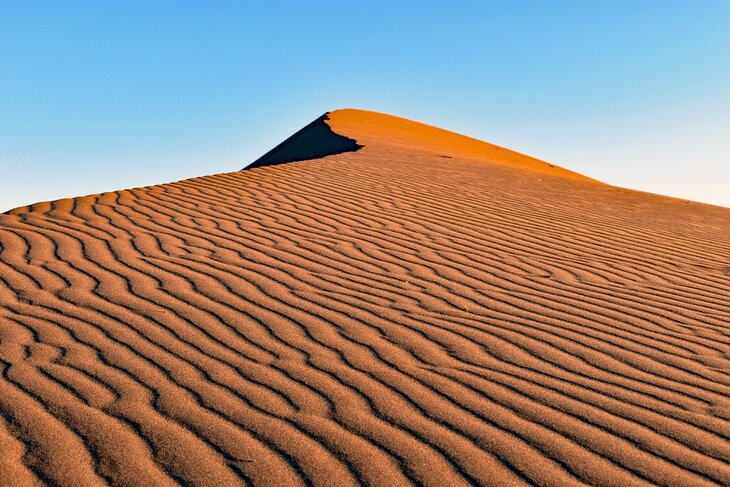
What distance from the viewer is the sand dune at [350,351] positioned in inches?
102

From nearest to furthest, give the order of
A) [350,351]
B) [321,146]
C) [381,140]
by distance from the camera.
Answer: [350,351] → [321,146] → [381,140]

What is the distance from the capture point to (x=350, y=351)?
3639 mm

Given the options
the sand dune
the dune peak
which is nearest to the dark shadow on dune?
the dune peak

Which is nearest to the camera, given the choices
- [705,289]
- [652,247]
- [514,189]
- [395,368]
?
[395,368]

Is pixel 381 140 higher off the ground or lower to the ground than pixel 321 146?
higher

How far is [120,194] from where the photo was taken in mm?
8617

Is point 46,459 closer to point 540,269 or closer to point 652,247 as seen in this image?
point 540,269

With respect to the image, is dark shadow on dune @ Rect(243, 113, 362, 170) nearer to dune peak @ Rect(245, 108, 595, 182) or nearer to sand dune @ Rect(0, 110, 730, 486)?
dune peak @ Rect(245, 108, 595, 182)

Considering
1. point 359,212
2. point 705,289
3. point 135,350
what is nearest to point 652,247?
point 705,289

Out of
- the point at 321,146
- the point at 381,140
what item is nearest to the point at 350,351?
the point at 321,146

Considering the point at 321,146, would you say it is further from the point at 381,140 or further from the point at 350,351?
the point at 350,351

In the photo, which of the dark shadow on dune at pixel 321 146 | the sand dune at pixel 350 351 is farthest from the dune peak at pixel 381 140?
the sand dune at pixel 350 351

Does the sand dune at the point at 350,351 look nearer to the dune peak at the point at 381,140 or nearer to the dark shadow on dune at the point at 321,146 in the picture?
the dark shadow on dune at the point at 321,146

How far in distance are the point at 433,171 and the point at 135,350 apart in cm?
835
